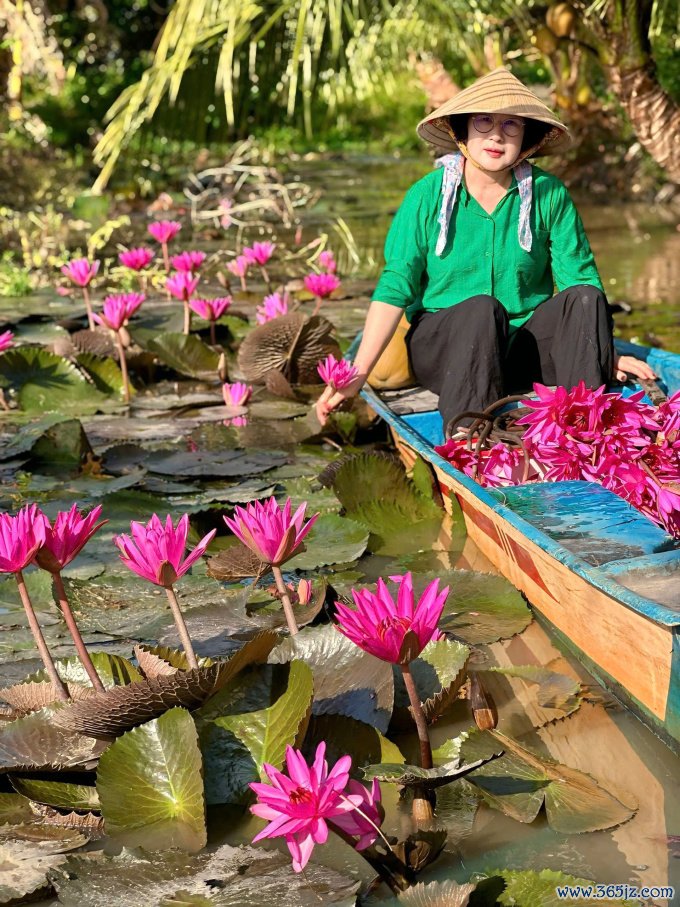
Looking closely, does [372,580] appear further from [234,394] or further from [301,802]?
[234,394]

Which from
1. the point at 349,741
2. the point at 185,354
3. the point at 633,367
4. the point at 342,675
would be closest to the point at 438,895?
the point at 349,741

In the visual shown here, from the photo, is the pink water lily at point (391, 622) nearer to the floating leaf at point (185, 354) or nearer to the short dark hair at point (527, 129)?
the short dark hair at point (527, 129)

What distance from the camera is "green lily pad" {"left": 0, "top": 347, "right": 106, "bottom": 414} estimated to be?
4418 mm

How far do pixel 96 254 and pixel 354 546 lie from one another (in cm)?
644

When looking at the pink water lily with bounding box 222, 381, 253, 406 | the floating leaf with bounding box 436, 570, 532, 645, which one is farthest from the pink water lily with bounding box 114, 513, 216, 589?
the pink water lily with bounding box 222, 381, 253, 406

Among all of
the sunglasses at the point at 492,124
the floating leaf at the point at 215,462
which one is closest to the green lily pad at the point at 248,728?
the floating leaf at the point at 215,462

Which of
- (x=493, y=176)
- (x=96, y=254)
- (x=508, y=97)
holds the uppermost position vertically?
(x=508, y=97)

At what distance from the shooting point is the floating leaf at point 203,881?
5.21 ft

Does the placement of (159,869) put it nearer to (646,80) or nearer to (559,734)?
(559,734)

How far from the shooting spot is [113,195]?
39.9 feet

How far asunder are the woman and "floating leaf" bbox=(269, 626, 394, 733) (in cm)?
134

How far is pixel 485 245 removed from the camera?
342cm

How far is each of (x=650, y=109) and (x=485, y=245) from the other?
4.23m

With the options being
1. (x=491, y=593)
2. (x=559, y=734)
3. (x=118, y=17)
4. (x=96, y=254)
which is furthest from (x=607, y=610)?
(x=118, y=17)
